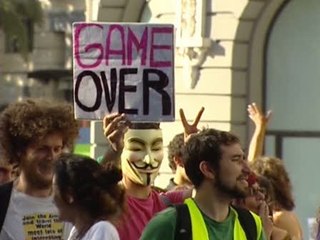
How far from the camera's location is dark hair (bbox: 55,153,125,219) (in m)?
6.29

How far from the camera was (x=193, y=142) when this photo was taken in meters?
6.62

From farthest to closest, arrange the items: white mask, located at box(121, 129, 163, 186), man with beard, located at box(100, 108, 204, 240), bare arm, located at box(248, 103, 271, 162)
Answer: bare arm, located at box(248, 103, 271, 162)
white mask, located at box(121, 129, 163, 186)
man with beard, located at box(100, 108, 204, 240)

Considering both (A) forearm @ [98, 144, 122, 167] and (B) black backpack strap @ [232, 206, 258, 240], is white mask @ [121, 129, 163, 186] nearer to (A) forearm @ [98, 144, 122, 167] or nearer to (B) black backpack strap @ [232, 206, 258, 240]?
(A) forearm @ [98, 144, 122, 167]

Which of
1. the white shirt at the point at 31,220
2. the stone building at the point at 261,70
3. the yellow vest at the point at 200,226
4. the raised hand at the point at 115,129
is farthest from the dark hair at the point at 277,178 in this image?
the stone building at the point at 261,70

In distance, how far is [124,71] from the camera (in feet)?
26.0

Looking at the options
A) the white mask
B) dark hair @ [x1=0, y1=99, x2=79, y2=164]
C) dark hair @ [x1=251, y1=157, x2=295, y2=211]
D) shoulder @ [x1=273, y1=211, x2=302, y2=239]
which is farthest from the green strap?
shoulder @ [x1=273, y1=211, x2=302, y2=239]

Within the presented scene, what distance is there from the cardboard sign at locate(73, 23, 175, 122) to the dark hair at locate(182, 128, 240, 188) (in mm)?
1146

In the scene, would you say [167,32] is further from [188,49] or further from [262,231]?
[188,49]

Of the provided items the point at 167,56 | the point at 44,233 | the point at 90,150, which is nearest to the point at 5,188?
the point at 44,233

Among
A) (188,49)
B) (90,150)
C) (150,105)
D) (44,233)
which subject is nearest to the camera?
(44,233)

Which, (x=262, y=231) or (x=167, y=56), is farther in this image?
(x=167, y=56)

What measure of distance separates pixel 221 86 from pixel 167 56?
10051 millimetres

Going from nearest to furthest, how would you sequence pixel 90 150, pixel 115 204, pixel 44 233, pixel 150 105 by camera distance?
pixel 115 204
pixel 44 233
pixel 150 105
pixel 90 150

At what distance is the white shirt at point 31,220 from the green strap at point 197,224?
80 centimetres
